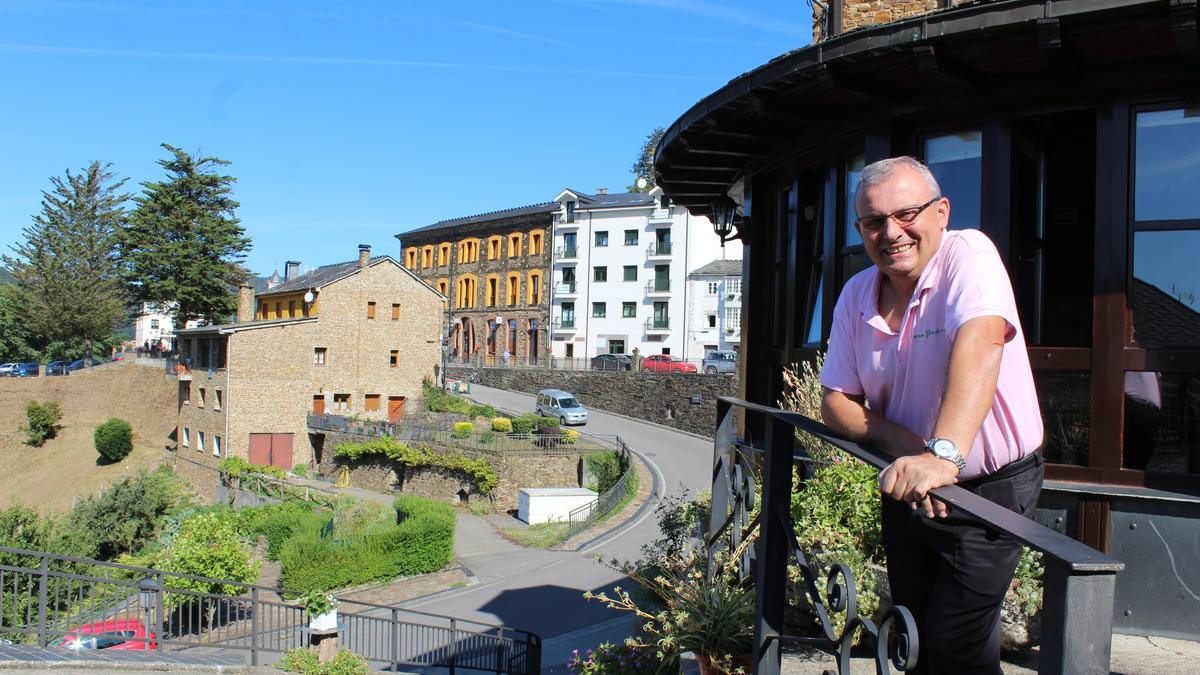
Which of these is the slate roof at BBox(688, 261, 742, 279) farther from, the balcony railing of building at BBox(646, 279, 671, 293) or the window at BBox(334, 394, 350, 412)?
the window at BBox(334, 394, 350, 412)

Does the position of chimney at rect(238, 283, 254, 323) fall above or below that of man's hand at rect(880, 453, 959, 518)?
above

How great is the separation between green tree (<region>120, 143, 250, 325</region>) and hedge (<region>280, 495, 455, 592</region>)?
115 ft

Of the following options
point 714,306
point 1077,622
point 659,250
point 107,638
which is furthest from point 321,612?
point 659,250

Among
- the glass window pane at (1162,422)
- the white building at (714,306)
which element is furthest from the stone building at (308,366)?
the glass window pane at (1162,422)

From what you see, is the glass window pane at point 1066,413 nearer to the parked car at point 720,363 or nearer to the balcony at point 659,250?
the parked car at point 720,363

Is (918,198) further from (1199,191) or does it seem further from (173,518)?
(173,518)

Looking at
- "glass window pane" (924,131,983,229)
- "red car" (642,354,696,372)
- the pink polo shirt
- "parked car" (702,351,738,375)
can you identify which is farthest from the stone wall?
the pink polo shirt

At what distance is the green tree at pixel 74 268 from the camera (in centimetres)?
5853

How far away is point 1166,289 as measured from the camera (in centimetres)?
505

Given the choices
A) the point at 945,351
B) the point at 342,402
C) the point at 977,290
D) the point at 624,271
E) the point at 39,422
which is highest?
the point at 624,271

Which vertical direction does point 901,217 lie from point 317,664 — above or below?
above

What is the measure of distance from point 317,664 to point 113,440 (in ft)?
132

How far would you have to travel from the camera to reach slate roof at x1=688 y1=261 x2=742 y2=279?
161 feet

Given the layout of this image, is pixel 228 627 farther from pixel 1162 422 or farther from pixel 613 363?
pixel 613 363
